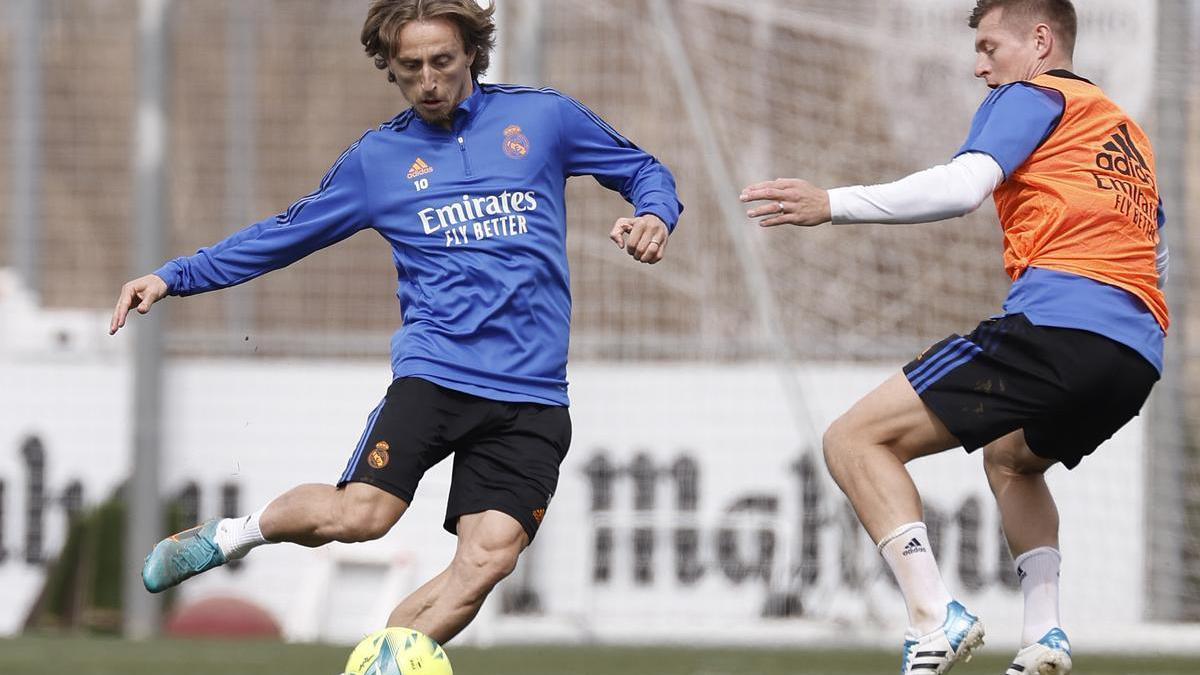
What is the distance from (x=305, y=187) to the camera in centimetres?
1085

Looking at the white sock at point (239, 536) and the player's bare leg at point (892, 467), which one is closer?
the player's bare leg at point (892, 467)

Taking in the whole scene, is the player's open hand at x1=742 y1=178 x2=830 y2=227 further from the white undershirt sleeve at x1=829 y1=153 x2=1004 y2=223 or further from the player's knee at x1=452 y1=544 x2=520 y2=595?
the player's knee at x1=452 y1=544 x2=520 y2=595

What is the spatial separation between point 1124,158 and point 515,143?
164 centimetres

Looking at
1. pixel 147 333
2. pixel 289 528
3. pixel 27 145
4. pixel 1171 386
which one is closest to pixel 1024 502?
pixel 289 528

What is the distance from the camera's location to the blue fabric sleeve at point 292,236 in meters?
4.98

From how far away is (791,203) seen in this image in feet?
14.3

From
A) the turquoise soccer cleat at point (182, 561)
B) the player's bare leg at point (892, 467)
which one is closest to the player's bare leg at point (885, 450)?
the player's bare leg at point (892, 467)

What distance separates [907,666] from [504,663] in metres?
3.66

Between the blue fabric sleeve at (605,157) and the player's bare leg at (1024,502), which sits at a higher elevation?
the blue fabric sleeve at (605,157)

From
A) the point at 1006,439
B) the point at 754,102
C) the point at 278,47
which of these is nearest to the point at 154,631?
the point at 278,47

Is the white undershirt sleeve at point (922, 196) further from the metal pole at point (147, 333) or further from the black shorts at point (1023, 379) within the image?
the metal pole at point (147, 333)

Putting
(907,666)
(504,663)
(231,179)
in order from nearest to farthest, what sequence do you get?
(907,666), (504,663), (231,179)

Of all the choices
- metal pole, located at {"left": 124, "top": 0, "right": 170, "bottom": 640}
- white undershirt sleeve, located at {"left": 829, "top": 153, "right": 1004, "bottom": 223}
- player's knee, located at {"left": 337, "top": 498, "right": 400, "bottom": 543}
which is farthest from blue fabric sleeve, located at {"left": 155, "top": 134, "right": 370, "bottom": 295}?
metal pole, located at {"left": 124, "top": 0, "right": 170, "bottom": 640}

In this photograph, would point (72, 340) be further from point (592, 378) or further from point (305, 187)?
point (592, 378)
